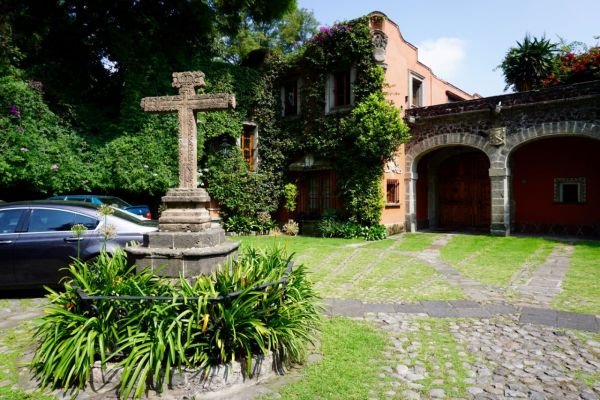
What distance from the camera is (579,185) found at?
13.6 m

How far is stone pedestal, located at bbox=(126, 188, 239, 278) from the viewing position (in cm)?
431

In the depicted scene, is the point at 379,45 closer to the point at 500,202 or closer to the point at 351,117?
the point at 351,117

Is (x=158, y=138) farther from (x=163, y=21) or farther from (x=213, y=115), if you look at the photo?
(x=163, y=21)

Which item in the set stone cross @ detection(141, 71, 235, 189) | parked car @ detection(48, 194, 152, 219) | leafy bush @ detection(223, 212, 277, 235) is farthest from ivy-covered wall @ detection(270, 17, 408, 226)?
stone cross @ detection(141, 71, 235, 189)

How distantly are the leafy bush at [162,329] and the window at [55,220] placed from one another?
8.07ft

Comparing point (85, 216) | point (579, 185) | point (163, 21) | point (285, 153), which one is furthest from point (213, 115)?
point (579, 185)

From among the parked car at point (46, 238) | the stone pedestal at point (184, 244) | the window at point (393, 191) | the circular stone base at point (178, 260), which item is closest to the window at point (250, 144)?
the window at point (393, 191)

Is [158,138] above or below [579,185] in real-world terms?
above

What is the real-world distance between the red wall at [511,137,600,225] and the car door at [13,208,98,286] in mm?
13926

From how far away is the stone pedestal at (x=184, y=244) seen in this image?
4.31 metres

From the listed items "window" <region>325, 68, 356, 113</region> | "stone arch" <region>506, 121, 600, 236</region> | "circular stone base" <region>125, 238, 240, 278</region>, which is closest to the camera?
"circular stone base" <region>125, 238, 240, 278</region>

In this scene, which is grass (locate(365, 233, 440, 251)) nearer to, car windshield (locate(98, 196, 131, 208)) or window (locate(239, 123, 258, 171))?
window (locate(239, 123, 258, 171))

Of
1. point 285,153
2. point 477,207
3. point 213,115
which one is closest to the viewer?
point 213,115

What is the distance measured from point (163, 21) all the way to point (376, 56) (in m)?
8.05
